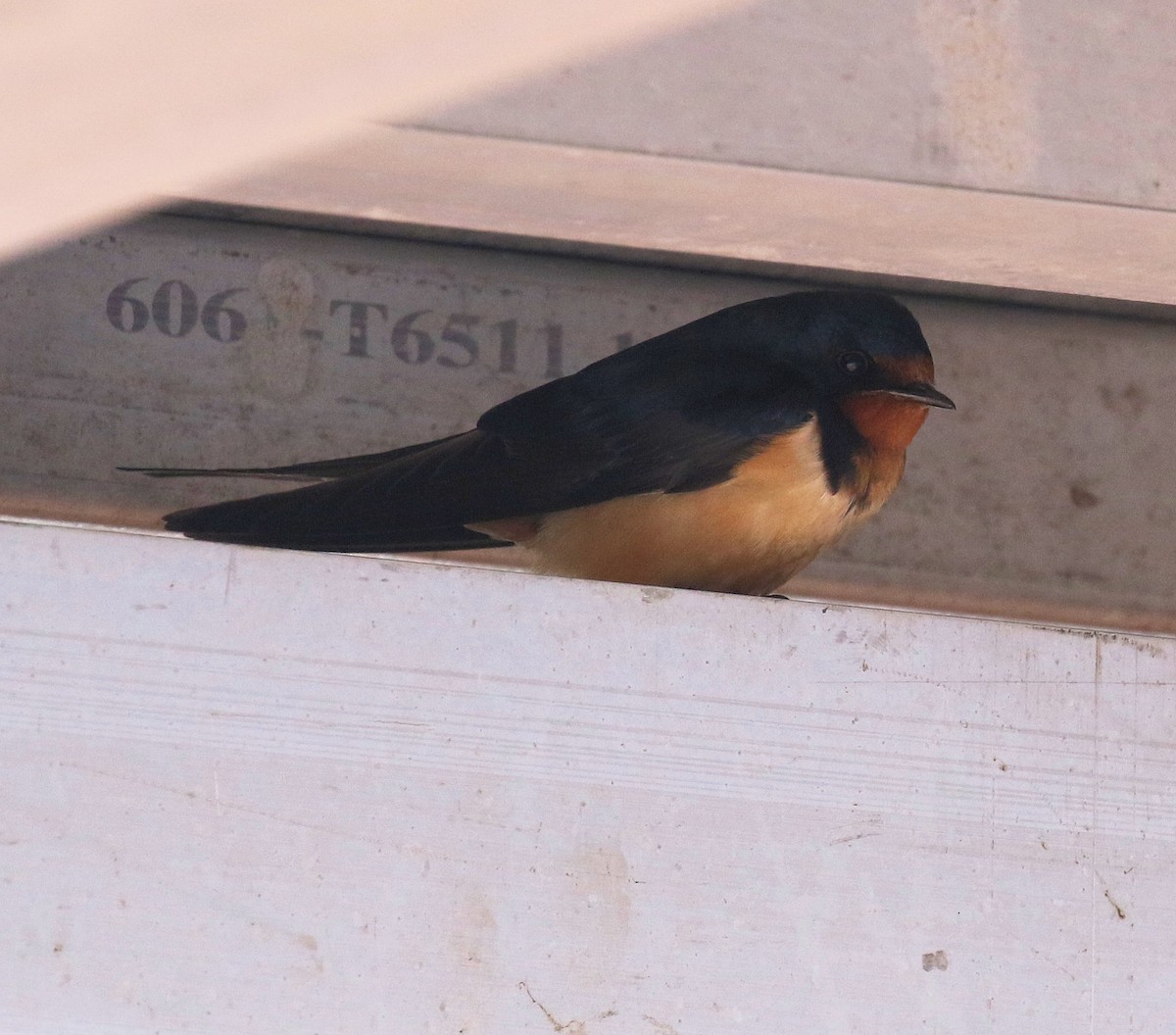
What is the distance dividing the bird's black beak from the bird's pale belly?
9cm

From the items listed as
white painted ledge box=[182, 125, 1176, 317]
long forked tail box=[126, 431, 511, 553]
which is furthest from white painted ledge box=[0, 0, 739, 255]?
long forked tail box=[126, 431, 511, 553]

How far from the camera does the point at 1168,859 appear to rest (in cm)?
112

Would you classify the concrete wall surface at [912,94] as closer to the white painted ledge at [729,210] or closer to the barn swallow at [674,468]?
the white painted ledge at [729,210]

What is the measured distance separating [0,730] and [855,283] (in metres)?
1.02

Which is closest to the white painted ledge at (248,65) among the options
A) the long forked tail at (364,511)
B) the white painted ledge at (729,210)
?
the white painted ledge at (729,210)

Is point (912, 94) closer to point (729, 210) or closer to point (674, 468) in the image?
point (729, 210)

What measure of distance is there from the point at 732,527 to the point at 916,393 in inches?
8.3

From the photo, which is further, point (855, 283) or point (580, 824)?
point (855, 283)

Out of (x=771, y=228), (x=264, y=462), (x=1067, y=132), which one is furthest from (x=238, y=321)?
(x=1067, y=132)

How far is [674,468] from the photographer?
1353 millimetres

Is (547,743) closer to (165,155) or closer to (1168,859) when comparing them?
(1168,859)

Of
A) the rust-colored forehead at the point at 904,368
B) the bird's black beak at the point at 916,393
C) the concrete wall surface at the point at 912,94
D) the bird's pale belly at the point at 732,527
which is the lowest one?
the bird's pale belly at the point at 732,527

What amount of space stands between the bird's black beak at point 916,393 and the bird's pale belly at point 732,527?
0.28 ft

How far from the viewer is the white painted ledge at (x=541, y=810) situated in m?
1.03
